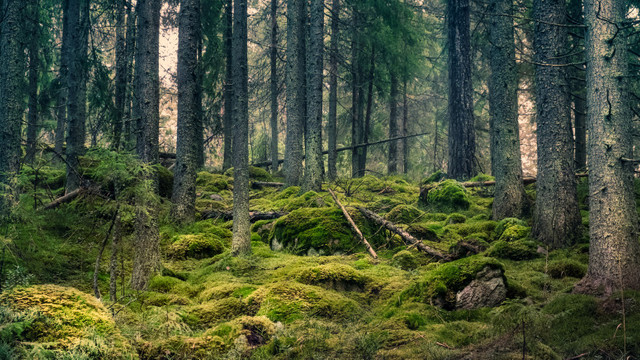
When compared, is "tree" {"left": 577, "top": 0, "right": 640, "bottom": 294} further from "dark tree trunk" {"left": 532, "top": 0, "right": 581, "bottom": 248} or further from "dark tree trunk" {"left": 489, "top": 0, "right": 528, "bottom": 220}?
"dark tree trunk" {"left": 489, "top": 0, "right": 528, "bottom": 220}

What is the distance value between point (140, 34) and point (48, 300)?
19.0 ft

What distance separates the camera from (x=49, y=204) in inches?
349

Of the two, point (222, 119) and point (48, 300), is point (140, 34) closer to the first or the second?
point (48, 300)

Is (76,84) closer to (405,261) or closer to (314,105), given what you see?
(314,105)

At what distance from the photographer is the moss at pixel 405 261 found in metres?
7.02

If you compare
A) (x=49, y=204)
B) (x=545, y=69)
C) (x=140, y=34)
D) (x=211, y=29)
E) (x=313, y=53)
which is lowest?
(x=49, y=204)

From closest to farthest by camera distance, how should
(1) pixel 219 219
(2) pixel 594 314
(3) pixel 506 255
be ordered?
(2) pixel 594 314
(3) pixel 506 255
(1) pixel 219 219

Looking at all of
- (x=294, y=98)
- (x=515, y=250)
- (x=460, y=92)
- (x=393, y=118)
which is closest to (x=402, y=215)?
(x=515, y=250)

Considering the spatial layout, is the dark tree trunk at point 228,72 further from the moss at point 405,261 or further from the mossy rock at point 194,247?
the moss at point 405,261

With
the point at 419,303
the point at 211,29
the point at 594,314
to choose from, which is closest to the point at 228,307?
the point at 419,303

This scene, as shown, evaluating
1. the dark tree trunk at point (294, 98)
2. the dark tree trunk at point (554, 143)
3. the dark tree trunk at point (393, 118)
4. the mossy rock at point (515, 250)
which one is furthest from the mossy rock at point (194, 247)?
the dark tree trunk at point (393, 118)

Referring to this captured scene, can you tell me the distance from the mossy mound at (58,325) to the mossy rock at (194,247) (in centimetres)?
456

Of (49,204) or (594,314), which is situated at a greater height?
(49,204)

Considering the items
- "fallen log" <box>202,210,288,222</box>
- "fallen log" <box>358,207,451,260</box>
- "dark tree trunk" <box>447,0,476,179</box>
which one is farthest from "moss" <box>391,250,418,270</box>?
"dark tree trunk" <box>447,0,476,179</box>
